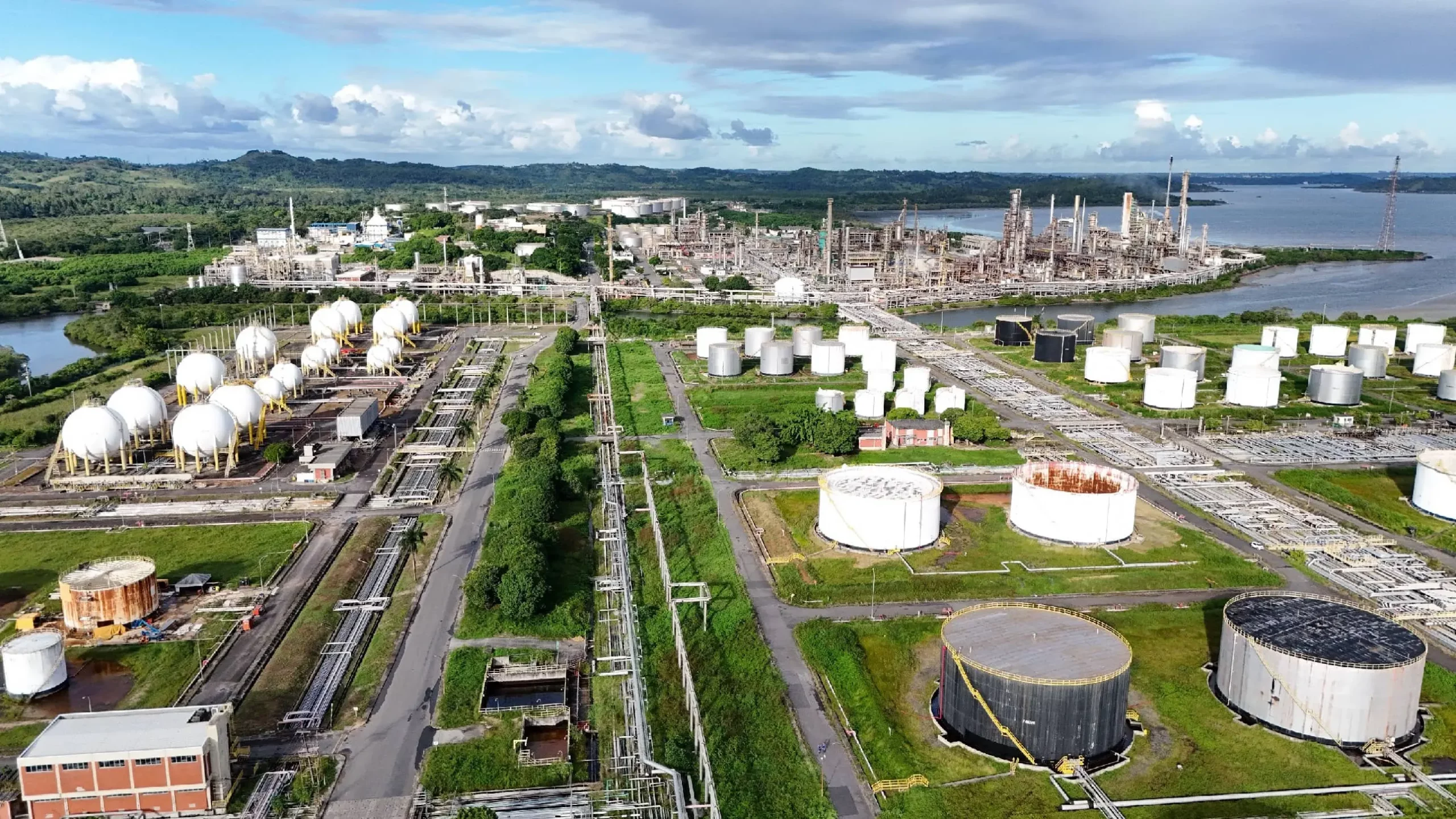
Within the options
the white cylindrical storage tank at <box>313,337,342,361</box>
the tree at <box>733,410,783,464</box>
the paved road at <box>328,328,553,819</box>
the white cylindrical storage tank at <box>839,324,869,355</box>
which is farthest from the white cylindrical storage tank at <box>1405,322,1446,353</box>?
the white cylindrical storage tank at <box>313,337,342,361</box>

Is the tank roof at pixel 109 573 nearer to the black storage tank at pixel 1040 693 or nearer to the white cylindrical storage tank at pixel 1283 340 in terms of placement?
the black storage tank at pixel 1040 693

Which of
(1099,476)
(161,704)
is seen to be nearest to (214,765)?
(161,704)

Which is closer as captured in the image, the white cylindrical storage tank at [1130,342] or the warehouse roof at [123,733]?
the warehouse roof at [123,733]

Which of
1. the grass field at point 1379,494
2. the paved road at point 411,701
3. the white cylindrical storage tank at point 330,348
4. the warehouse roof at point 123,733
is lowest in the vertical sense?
the paved road at point 411,701

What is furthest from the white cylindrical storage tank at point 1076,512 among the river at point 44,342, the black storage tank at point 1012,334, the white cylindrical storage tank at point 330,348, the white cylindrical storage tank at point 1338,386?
the river at point 44,342

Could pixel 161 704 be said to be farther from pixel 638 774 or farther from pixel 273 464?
pixel 273 464

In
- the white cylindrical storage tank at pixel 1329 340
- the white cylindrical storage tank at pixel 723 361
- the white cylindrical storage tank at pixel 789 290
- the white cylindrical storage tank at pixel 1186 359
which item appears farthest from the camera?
the white cylindrical storage tank at pixel 789 290

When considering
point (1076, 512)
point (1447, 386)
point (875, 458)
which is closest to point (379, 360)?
point (875, 458)
